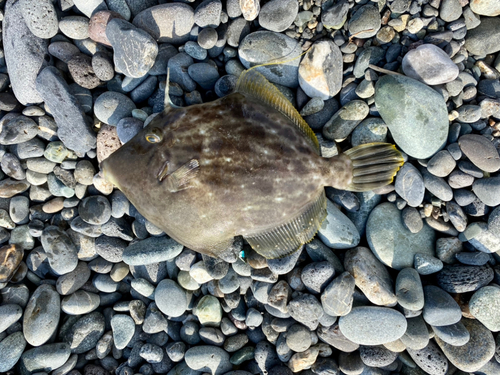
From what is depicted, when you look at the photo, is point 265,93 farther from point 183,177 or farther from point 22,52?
point 22,52

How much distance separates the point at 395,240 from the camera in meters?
3.97

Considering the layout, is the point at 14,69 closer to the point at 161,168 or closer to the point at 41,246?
the point at 41,246

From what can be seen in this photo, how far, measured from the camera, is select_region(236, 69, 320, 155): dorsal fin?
3545 mm

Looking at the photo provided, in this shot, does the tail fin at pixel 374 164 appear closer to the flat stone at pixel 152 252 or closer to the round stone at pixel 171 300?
the flat stone at pixel 152 252

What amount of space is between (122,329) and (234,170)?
268cm

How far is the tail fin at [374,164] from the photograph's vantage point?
3482 mm

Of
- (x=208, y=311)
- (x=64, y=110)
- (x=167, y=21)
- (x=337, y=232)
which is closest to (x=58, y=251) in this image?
(x=64, y=110)

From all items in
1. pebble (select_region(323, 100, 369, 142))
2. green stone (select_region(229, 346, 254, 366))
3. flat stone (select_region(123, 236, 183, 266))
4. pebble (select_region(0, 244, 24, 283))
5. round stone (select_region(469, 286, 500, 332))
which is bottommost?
green stone (select_region(229, 346, 254, 366))

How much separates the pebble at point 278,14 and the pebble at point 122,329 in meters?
4.22

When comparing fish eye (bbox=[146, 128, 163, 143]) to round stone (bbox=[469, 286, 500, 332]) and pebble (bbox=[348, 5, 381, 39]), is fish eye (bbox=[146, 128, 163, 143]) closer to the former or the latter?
pebble (bbox=[348, 5, 381, 39])

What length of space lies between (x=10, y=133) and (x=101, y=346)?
3.04 m

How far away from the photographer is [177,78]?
4.11 meters

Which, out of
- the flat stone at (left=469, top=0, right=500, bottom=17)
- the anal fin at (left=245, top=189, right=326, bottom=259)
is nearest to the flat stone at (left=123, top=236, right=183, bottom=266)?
the anal fin at (left=245, top=189, right=326, bottom=259)

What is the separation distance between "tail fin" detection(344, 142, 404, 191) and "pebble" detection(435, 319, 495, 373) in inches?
85.3
